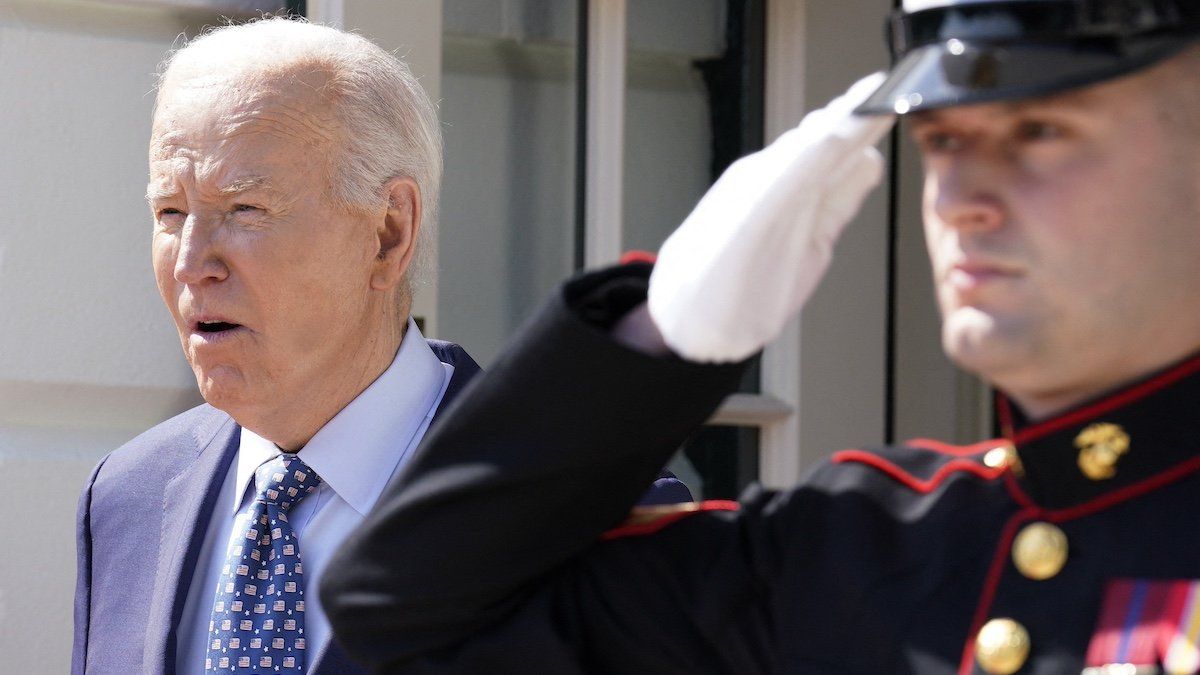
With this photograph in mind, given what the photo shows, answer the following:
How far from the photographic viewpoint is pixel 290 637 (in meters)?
1.88

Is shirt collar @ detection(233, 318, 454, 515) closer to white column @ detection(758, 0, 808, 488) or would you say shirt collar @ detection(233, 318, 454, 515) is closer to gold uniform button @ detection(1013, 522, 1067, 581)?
white column @ detection(758, 0, 808, 488)

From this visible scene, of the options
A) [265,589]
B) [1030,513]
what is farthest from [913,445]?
[265,589]

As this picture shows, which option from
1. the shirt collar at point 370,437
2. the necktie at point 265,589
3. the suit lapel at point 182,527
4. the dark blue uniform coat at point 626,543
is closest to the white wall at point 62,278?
the suit lapel at point 182,527

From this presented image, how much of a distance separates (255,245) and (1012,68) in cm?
114

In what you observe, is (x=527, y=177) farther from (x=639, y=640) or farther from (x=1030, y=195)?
(x=1030, y=195)

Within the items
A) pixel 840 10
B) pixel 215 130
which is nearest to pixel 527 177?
pixel 840 10

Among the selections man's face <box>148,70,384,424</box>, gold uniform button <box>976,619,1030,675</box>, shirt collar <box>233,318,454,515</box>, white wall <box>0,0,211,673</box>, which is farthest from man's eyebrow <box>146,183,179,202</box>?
gold uniform button <box>976,619,1030,675</box>

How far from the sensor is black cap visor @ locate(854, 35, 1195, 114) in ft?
3.36

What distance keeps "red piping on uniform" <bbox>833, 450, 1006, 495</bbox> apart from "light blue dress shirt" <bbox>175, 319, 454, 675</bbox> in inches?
32.4

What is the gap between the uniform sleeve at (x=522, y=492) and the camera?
1.23 m

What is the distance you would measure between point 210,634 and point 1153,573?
1.15m

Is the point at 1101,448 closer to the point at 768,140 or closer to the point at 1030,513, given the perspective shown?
the point at 1030,513

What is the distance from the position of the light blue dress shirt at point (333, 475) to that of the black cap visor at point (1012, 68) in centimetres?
105

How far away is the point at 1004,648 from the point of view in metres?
1.07
